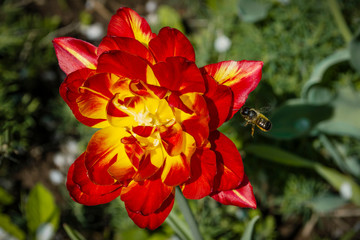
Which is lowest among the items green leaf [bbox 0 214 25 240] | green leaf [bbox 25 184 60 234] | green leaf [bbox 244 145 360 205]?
green leaf [bbox 0 214 25 240]

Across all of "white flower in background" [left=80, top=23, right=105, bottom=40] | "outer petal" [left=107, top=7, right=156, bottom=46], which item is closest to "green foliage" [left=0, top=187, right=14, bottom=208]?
"white flower in background" [left=80, top=23, right=105, bottom=40]

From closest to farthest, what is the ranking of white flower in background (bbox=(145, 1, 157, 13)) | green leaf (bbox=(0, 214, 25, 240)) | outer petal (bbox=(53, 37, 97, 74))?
outer petal (bbox=(53, 37, 97, 74)) < green leaf (bbox=(0, 214, 25, 240)) < white flower in background (bbox=(145, 1, 157, 13))

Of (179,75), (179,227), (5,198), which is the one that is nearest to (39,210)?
(5,198)

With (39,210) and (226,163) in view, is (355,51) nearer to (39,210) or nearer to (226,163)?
(226,163)

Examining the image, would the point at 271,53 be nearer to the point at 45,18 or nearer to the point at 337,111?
the point at 337,111

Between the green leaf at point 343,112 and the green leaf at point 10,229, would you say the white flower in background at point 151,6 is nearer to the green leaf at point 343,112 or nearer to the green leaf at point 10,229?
the green leaf at point 343,112

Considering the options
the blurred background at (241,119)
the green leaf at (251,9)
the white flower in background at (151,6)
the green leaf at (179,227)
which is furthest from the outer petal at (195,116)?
the white flower in background at (151,6)

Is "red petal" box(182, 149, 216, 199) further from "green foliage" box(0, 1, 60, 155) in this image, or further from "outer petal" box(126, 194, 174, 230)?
"green foliage" box(0, 1, 60, 155)
